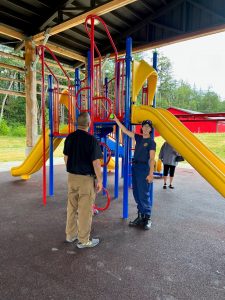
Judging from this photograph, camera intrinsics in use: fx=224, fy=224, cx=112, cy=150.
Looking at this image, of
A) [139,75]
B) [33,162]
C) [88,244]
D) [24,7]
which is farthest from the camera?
[24,7]

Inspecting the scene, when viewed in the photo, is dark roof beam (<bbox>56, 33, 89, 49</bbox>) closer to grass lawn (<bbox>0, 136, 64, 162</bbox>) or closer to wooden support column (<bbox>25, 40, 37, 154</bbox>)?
wooden support column (<bbox>25, 40, 37, 154</bbox>)

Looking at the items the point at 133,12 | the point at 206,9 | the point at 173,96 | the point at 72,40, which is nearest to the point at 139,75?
the point at 206,9

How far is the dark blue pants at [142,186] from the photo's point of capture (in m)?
3.22

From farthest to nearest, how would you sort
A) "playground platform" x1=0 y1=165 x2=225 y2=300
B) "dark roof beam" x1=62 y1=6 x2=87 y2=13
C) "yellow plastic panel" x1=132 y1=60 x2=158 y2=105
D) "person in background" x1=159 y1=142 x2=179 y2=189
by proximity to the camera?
"dark roof beam" x1=62 y1=6 x2=87 y2=13, "person in background" x1=159 y1=142 x2=179 y2=189, "yellow plastic panel" x1=132 y1=60 x2=158 y2=105, "playground platform" x1=0 y1=165 x2=225 y2=300

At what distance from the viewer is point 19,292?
1.90 m

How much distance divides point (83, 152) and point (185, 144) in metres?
1.45

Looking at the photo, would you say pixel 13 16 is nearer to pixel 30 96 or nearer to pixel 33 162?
pixel 30 96

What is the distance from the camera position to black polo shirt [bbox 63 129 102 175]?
8.13 ft

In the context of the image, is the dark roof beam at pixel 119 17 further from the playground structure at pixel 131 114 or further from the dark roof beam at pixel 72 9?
the playground structure at pixel 131 114

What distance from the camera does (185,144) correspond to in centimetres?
308

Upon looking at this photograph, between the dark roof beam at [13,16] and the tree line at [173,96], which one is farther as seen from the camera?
the tree line at [173,96]

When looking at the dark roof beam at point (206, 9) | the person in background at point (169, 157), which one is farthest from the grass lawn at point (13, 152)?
the dark roof beam at point (206, 9)

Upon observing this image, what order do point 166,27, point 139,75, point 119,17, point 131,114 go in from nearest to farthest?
point 131,114, point 139,75, point 166,27, point 119,17

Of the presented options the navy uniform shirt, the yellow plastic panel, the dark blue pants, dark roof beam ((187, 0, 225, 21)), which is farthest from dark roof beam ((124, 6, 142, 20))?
the dark blue pants
